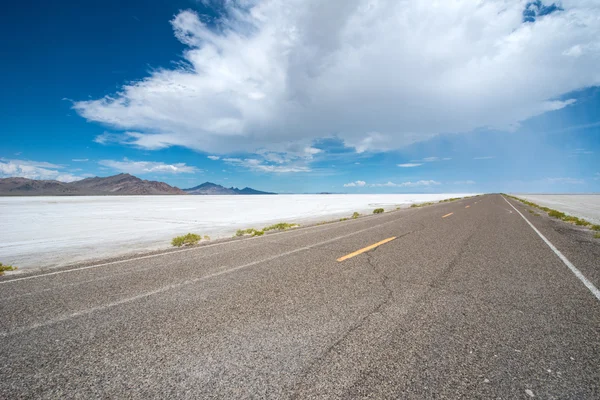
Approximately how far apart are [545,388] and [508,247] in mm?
6444

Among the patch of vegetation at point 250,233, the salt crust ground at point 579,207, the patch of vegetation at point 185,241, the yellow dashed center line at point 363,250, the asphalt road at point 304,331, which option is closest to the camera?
the asphalt road at point 304,331

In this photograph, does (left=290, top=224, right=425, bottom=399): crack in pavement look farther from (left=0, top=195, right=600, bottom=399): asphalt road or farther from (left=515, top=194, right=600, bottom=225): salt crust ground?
(left=515, top=194, right=600, bottom=225): salt crust ground

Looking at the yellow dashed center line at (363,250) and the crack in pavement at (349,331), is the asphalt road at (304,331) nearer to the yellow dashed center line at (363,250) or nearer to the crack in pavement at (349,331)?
the crack in pavement at (349,331)

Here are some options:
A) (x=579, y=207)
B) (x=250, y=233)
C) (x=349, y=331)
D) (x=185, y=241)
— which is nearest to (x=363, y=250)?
(x=349, y=331)

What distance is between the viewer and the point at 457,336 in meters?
2.80

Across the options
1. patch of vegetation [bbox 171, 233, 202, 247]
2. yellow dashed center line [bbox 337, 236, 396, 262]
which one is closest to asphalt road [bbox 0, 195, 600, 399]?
yellow dashed center line [bbox 337, 236, 396, 262]

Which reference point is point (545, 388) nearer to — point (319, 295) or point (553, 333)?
point (553, 333)

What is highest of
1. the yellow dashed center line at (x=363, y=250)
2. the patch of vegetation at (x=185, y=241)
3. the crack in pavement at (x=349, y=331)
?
the patch of vegetation at (x=185, y=241)

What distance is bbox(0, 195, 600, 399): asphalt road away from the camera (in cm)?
210

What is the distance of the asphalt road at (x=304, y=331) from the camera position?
210 cm

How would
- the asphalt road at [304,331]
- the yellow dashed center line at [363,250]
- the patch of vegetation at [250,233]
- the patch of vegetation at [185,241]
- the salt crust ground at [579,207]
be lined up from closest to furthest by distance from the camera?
the asphalt road at [304,331] → the yellow dashed center line at [363,250] → the patch of vegetation at [185,241] → the patch of vegetation at [250,233] → the salt crust ground at [579,207]

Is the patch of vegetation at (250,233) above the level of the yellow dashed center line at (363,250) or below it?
above

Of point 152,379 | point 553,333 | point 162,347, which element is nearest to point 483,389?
point 553,333

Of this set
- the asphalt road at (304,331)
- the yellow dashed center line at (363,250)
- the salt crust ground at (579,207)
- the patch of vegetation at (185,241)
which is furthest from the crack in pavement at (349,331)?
the salt crust ground at (579,207)
